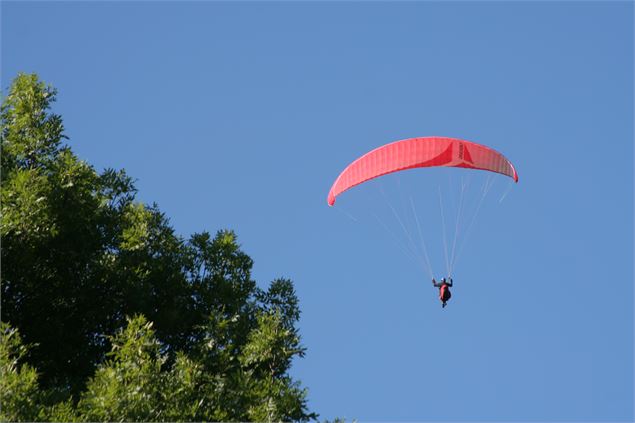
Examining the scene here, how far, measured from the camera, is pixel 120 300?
95.1ft

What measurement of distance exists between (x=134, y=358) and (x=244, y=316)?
409 cm

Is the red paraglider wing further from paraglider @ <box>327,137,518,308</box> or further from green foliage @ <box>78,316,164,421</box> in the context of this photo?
green foliage @ <box>78,316,164,421</box>

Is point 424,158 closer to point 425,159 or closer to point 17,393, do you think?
point 425,159

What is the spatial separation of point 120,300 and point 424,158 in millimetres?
10738

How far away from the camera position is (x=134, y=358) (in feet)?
83.0

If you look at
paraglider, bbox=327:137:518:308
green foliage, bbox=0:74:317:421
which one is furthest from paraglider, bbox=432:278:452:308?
green foliage, bbox=0:74:317:421

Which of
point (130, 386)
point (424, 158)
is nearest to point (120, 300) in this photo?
point (130, 386)

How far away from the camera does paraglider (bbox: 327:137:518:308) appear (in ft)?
117

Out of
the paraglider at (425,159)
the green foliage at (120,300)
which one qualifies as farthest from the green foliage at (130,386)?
the paraglider at (425,159)

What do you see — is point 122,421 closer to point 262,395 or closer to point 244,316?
point 262,395

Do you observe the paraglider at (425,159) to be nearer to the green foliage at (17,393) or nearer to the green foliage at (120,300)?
the green foliage at (120,300)

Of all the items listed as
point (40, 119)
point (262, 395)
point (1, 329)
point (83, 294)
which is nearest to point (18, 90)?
point (40, 119)

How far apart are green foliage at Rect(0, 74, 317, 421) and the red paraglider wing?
6.44 meters

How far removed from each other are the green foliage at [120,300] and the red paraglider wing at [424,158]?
21.1ft
